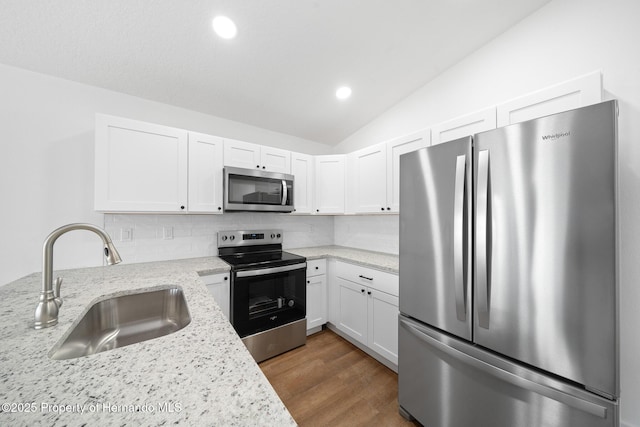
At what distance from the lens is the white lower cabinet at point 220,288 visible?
195 centimetres

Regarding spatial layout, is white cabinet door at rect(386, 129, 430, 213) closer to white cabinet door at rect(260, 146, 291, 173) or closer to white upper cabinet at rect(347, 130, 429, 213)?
white upper cabinet at rect(347, 130, 429, 213)

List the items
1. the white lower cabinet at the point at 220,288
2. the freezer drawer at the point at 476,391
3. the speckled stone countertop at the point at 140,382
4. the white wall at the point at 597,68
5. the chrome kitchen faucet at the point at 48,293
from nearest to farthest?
1. the speckled stone countertop at the point at 140,382
2. the chrome kitchen faucet at the point at 48,293
3. the freezer drawer at the point at 476,391
4. the white wall at the point at 597,68
5. the white lower cabinet at the point at 220,288

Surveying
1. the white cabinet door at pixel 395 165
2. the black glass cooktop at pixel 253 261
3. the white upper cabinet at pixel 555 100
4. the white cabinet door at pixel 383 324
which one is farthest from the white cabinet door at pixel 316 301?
the white upper cabinet at pixel 555 100

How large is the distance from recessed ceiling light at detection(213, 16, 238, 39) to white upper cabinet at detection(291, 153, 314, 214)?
4.15 feet

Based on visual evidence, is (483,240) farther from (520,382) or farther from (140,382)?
(140,382)

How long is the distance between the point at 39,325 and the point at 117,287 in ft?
1.80

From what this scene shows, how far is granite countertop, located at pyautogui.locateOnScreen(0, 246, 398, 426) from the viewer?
1.48 feet

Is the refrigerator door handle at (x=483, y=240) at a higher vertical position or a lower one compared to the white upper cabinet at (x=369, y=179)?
lower

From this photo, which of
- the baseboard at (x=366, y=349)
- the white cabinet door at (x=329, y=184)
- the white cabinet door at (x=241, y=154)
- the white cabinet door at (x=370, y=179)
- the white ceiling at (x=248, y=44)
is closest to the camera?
the white ceiling at (x=248, y=44)

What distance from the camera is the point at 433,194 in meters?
1.39

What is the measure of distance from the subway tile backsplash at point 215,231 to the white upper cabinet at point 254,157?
2.00 feet

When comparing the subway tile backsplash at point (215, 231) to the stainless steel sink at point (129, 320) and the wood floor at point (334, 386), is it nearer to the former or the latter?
the stainless steel sink at point (129, 320)

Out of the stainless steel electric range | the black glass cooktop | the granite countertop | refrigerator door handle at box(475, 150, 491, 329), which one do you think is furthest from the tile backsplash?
refrigerator door handle at box(475, 150, 491, 329)

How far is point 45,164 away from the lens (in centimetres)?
185
